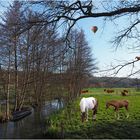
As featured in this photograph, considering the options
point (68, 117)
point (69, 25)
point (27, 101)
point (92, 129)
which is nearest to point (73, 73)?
point (27, 101)

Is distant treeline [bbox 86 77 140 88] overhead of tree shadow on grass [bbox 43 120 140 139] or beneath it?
overhead

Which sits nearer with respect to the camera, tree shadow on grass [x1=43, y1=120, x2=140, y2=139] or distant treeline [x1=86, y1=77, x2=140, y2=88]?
distant treeline [x1=86, y1=77, x2=140, y2=88]

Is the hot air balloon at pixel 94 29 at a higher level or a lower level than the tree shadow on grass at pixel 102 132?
higher

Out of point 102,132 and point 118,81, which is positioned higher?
point 118,81

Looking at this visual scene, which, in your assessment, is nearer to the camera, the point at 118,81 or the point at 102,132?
the point at 118,81

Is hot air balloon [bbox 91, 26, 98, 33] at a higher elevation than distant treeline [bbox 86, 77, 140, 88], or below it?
higher

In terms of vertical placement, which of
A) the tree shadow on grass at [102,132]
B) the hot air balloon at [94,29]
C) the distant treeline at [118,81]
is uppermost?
the hot air balloon at [94,29]

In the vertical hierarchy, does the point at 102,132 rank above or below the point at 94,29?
below

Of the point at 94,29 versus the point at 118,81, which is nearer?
the point at 118,81

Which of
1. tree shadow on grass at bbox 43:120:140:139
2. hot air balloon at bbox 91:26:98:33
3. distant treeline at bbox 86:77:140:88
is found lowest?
tree shadow on grass at bbox 43:120:140:139

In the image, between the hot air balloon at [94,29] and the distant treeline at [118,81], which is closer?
the distant treeline at [118,81]

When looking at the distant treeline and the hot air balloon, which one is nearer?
the distant treeline

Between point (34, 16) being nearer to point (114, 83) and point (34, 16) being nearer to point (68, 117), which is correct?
point (114, 83)

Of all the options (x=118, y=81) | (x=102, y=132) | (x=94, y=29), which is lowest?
(x=102, y=132)
